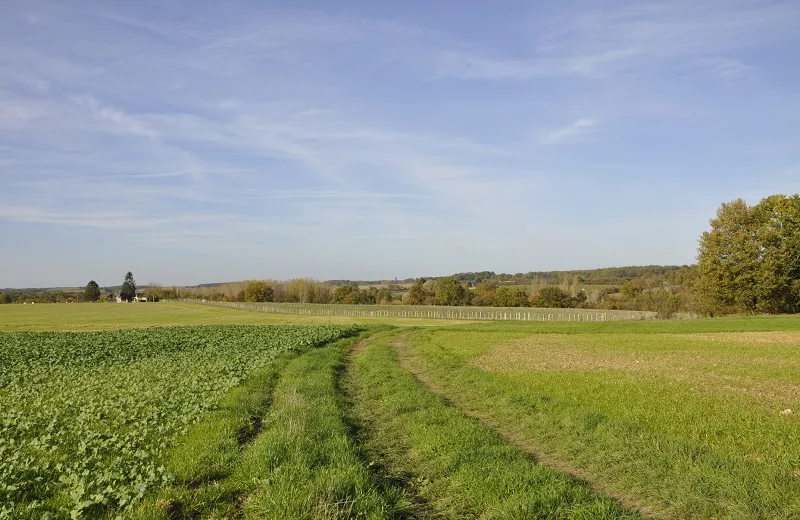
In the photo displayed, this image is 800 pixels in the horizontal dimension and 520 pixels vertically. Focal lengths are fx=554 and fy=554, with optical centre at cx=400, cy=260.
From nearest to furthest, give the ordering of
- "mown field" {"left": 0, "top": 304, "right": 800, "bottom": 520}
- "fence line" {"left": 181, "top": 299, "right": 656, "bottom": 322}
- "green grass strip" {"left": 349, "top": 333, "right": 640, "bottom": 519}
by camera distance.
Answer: "green grass strip" {"left": 349, "top": 333, "right": 640, "bottom": 519}
"mown field" {"left": 0, "top": 304, "right": 800, "bottom": 520}
"fence line" {"left": 181, "top": 299, "right": 656, "bottom": 322}

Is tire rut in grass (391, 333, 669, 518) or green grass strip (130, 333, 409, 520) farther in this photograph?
tire rut in grass (391, 333, 669, 518)

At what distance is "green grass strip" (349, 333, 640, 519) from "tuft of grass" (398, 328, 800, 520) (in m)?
0.77

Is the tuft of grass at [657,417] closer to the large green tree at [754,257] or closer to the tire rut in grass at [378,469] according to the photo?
the tire rut in grass at [378,469]

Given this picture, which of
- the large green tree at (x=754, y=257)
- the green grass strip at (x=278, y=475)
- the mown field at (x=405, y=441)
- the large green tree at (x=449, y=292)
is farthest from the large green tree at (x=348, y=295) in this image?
the green grass strip at (x=278, y=475)

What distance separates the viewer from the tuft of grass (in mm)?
7730

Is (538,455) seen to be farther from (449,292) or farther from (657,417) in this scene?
(449,292)

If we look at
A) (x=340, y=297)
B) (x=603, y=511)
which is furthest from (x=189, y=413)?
(x=340, y=297)

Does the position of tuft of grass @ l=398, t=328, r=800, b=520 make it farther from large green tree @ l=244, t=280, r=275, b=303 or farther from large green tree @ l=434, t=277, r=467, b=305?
large green tree @ l=244, t=280, r=275, b=303

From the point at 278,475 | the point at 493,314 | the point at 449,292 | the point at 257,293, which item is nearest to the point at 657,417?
the point at 278,475

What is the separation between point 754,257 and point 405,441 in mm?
63276

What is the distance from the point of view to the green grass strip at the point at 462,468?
7.11m

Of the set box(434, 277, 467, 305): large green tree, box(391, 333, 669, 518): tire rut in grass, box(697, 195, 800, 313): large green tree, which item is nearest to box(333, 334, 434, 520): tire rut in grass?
box(391, 333, 669, 518): tire rut in grass

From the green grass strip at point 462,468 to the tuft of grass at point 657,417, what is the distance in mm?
774

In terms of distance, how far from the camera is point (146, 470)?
8516 millimetres
